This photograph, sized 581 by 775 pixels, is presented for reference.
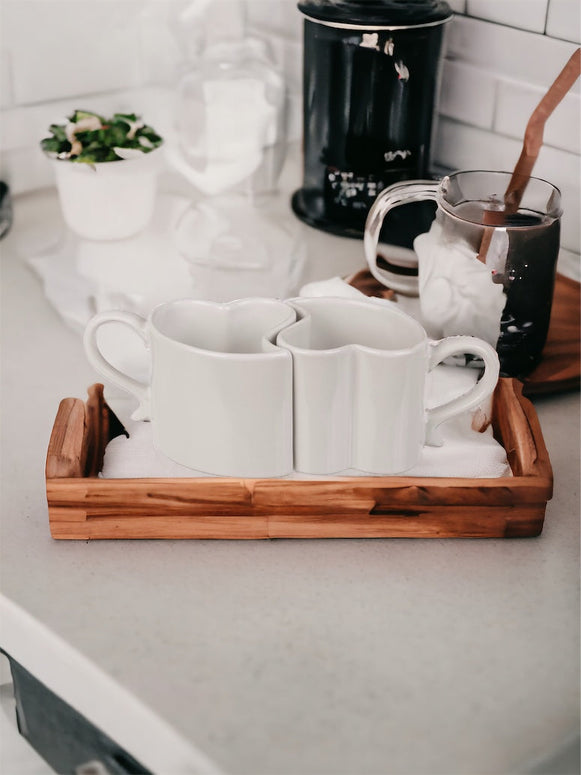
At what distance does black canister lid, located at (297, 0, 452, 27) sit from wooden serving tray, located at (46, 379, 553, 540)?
524 mm

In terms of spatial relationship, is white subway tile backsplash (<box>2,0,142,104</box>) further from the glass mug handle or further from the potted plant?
the glass mug handle

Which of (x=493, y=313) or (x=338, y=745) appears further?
(x=493, y=313)

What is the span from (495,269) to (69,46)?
0.74 m

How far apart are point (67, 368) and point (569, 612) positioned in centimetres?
47

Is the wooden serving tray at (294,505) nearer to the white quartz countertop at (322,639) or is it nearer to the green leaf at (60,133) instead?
the white quartz countertop at (322,639)

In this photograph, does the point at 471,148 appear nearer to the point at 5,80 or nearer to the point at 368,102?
the point at 368,102

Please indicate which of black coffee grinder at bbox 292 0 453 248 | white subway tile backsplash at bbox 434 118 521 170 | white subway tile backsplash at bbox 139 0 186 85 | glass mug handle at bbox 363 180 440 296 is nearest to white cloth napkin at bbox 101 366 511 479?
glass mug handle at bbox 363 180 440 296

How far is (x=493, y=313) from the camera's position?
29.5 inches

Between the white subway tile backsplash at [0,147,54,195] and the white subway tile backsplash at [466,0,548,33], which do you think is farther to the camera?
the white subway tile backsplash at [0,147,54,195]

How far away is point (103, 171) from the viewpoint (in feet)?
3.39

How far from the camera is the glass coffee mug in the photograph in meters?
0.73

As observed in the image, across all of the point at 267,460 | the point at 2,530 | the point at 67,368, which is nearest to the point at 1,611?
the point at 2,530

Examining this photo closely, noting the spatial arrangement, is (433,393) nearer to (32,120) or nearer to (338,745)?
(338,745)

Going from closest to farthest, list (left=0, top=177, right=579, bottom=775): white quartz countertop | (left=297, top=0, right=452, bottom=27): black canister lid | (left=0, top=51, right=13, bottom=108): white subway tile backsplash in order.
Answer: (left=0, top=177, right=579, bottom=775): white quartz countertop < (left=297, top=0, right=452, bottom=27): black canister lid < (left=0, top=51, right=13, bottom=108): white subway tile backsplash
